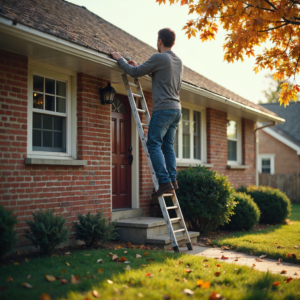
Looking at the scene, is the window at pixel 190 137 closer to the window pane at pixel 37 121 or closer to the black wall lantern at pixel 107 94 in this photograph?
the black wall lantern at pixel 107 94

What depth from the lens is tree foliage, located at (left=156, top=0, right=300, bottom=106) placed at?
6.31m

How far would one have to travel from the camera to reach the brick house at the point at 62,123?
17.4 ft

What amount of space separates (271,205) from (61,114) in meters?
7.08

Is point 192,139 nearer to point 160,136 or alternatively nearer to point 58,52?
point 160,136

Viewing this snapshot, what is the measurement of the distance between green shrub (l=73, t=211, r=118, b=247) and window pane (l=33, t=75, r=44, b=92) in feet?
7.47

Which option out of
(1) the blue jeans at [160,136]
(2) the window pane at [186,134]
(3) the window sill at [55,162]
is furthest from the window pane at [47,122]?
(2) the window pane at [186,134]

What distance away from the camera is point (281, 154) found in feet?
77.1

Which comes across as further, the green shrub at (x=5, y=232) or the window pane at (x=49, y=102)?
the window pane at (x=49, y=102)

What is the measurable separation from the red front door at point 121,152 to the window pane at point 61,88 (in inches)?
55.1

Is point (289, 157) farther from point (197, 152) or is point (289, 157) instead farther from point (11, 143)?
point (11, 143)

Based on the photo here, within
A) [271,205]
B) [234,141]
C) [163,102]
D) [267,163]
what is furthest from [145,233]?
[267,163]

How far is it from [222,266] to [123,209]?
11.0ft

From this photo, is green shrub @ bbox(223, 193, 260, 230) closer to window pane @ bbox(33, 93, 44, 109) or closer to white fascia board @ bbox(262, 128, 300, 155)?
window pane @ bbox(33, 93, 44, 109)

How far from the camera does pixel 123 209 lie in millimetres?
7730
